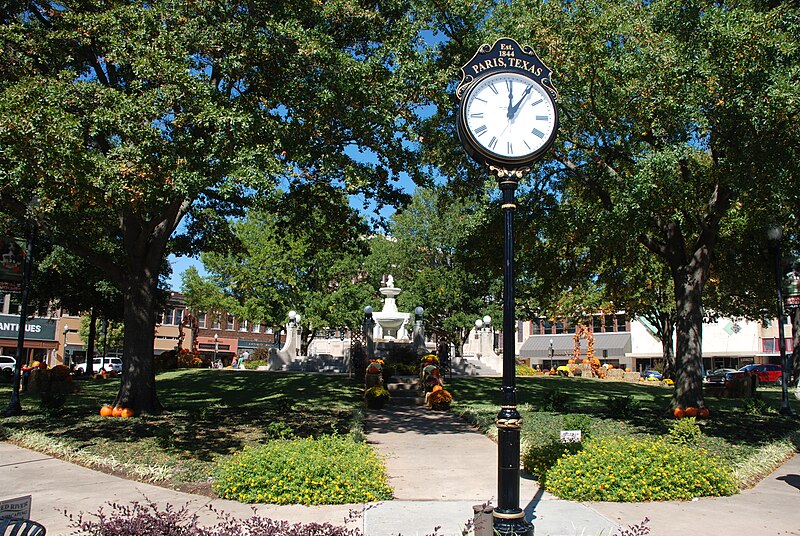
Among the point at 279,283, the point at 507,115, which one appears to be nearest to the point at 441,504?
the point at 507,115

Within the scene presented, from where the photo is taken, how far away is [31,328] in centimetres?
5053

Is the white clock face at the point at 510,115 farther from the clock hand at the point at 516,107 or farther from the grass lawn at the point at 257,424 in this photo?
the grass lawn at the point at 257,424

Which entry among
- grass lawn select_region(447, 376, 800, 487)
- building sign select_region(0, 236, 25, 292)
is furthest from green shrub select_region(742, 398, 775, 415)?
building sign select_region(0, 236, 25, 292)

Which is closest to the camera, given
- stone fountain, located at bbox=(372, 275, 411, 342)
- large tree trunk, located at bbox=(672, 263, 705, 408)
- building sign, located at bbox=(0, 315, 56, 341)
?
large tree trunk, located at bbox=(672, 263, 705, 408)

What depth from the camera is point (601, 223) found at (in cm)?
1385

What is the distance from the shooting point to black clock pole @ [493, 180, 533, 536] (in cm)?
557

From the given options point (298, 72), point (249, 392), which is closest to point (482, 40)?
point (298, 72)

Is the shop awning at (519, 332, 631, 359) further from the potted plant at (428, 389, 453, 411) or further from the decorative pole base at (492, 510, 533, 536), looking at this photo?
the decorative pole base at (492, 510, 533, 536)

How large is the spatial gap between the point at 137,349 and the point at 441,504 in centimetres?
1001

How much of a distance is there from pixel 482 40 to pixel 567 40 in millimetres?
1883

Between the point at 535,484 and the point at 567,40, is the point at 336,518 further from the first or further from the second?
the point at 567,40

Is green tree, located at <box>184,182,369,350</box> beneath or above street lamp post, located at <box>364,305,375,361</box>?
above

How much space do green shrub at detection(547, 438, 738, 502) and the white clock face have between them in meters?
3.98

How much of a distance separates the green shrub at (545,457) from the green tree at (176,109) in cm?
610
